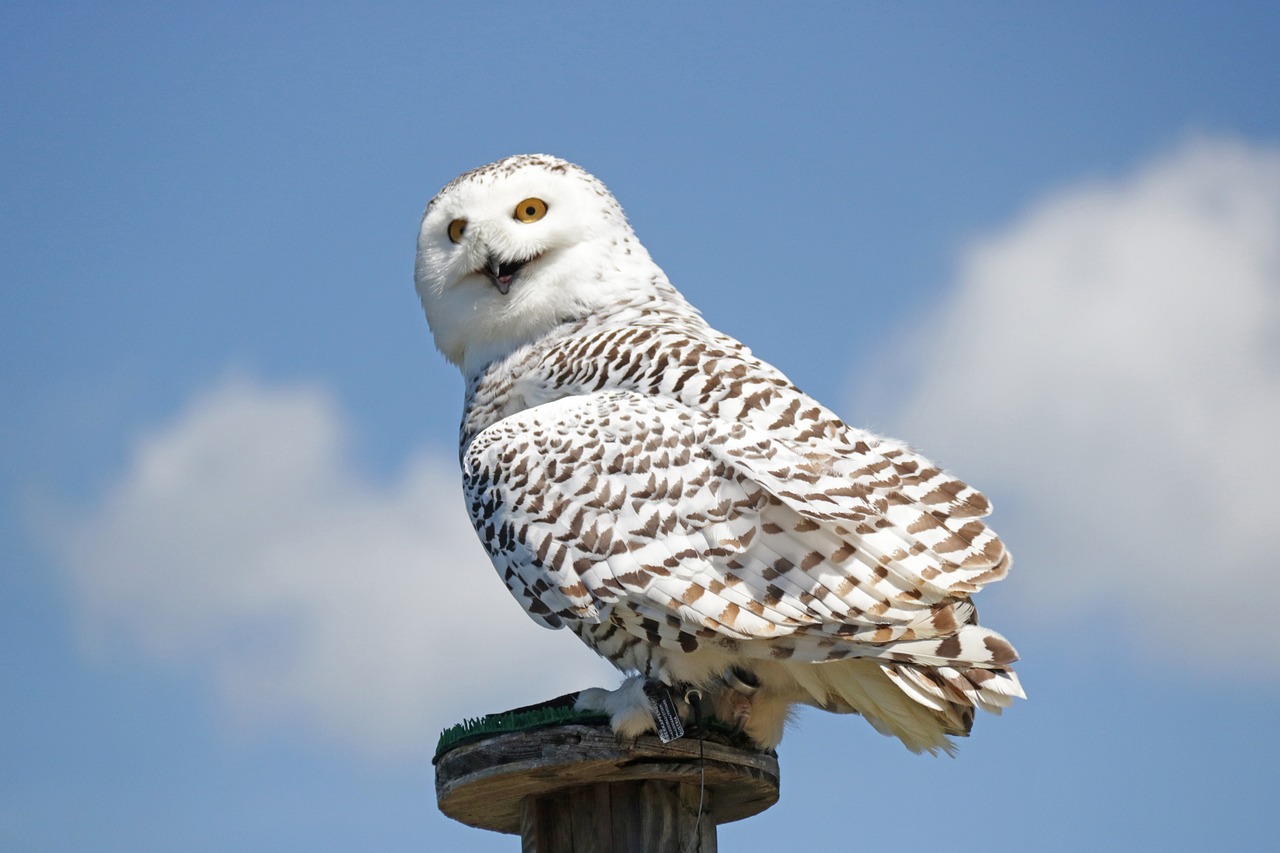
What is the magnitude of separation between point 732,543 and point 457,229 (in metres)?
1.98

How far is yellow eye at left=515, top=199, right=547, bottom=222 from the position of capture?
5.42 meters

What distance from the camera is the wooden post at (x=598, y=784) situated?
13.3 ft

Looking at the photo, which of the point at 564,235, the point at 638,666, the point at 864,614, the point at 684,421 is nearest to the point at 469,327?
the point at 564,235

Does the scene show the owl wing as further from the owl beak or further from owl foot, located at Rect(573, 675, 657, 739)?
the owl beak

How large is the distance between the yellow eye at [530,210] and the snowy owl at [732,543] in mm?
639

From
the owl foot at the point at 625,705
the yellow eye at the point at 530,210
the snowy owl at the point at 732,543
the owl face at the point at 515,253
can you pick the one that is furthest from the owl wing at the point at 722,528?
the yellow eye at the point at 530,210

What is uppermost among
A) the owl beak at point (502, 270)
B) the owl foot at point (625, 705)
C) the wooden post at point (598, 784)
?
the owl beak at point (502, 270)

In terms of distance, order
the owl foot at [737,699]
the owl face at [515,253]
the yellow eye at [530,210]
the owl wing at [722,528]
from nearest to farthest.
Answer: the owl wing at [722,528] < the owl foot at [737,699] < the owl face at [515,253] < the yellow eye at [530,210]

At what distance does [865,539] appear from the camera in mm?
4023

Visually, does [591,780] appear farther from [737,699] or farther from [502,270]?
[502,270]

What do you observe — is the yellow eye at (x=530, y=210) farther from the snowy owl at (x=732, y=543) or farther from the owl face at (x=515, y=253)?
the snowy owl at (x=732, y=543)

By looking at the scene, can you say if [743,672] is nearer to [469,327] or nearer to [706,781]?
[706,781]

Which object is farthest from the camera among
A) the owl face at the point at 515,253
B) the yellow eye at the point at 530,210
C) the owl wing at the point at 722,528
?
the yellow eye at the point at 530,210

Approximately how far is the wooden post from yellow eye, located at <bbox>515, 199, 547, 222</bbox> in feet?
6.90
